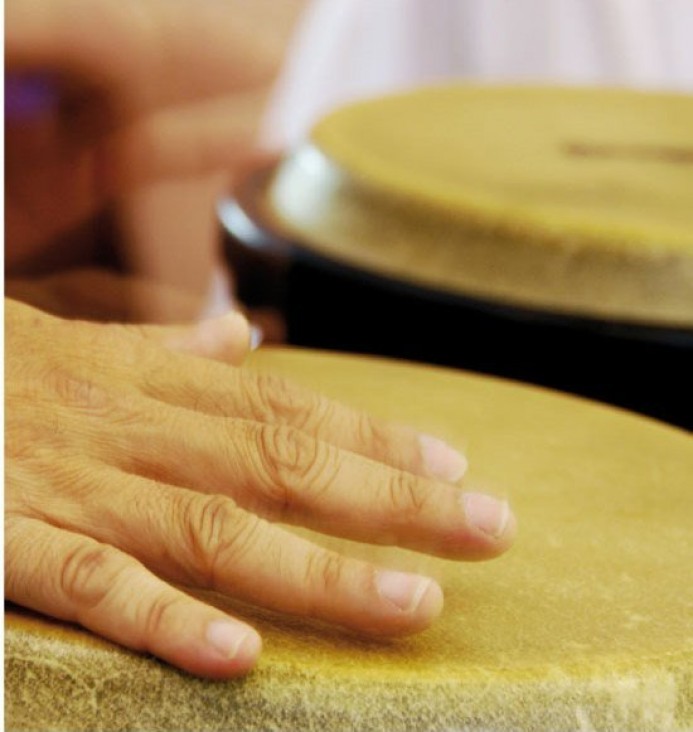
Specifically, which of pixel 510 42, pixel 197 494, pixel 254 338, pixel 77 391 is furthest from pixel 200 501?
A: pixel 510 42

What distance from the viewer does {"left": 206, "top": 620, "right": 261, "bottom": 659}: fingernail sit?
465 millimetres

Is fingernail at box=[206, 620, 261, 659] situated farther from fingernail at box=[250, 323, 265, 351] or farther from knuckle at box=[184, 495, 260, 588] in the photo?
fingernail at box=[250, 323, 265, 351]

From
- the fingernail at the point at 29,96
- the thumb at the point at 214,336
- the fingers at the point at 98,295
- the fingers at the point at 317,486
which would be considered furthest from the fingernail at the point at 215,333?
the fingernail at the point at 29,96

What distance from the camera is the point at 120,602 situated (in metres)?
0.48

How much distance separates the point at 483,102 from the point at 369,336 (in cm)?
49

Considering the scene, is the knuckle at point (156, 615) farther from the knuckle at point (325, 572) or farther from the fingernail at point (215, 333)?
the fingernail at point (215, 333)

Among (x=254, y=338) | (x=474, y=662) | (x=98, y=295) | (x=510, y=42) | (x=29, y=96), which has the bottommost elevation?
(x=98, y=295)

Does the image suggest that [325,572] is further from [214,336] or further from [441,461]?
[214,336]

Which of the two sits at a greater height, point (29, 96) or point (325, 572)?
point (325, 572)

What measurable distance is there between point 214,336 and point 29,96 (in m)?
2.06

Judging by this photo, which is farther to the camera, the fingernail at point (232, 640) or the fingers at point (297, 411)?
the fingers at point (297, 411)

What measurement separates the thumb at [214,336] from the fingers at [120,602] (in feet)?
0.63

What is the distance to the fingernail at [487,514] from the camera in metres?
0.52

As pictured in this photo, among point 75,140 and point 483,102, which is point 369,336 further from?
point 75,140
